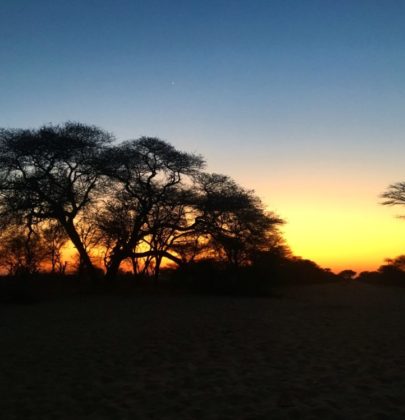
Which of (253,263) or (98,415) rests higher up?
(253,263)

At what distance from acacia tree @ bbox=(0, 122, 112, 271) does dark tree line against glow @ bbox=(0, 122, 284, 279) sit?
0.05 metres

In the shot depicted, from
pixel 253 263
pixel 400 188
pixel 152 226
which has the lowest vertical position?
pixel 253 263

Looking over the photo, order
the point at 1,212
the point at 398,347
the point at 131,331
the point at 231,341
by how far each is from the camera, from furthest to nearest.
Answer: the point at 1,212
the point at 131,331
the point at 231,341
the point at 398,347

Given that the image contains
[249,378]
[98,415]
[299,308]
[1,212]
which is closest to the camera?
[98,415]

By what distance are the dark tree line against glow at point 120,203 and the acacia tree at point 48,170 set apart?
0.05 m

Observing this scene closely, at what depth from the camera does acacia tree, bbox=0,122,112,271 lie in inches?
947

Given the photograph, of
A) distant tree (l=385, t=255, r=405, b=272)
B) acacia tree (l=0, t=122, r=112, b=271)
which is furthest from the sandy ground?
distant tree (l=385, t=255, r=405, b=272)

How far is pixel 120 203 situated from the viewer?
26.7m

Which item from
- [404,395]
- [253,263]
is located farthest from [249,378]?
[253,263]

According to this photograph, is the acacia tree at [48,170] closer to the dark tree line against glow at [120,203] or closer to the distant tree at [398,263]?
the dark tree line against glow at [120,203]

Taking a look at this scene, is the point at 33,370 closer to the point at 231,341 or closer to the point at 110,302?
the point at 231,341

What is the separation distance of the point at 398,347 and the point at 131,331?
689 centimetres

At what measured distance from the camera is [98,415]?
5926 mm

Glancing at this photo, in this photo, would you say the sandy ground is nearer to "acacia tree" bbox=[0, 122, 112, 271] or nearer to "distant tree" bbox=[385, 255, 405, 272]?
"acacia tree" bbox=[0, 122, 112, 271]
